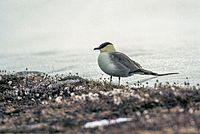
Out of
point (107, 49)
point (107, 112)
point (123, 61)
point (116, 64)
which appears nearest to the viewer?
point (107, 112)

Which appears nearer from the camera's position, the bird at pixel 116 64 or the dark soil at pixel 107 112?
the dark soil at pixel 107 112

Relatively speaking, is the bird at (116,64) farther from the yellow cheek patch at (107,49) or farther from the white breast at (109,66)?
the yellow cheek patch at (107,49)

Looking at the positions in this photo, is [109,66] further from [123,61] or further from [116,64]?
[123,61]

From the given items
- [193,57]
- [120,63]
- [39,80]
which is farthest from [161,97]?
[193,57]

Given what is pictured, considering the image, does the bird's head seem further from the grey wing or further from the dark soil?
the dark soil

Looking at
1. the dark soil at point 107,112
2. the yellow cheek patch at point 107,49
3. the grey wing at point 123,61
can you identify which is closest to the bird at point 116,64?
the grey wing at point 123,61

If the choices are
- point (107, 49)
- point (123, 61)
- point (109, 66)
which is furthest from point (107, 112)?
point (107, 49)

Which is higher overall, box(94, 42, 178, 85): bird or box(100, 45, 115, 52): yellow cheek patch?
box(100, 45, 115, 52): yellow cheek patch

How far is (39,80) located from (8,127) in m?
9.86

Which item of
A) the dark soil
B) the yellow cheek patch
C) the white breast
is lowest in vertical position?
the dark soil

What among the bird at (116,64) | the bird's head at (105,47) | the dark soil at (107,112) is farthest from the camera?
the bird's head at (105,47)

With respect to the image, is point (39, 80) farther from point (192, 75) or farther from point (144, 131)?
point (144, 131)

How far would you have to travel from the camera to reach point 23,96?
18812 millimetres

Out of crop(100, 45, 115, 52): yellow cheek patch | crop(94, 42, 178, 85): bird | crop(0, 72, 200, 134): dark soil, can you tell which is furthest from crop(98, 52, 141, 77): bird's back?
crop(0, 72, 200, 134): dark soil
